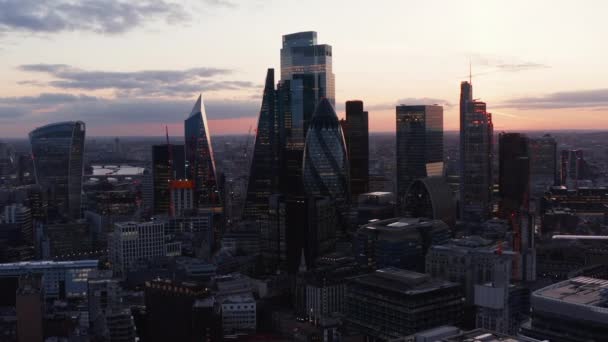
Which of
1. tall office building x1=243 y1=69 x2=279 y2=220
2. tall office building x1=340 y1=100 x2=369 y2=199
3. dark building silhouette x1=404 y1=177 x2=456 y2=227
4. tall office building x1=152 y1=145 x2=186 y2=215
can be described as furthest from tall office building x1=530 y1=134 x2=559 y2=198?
tall office building x1=152 y1=145 x2=186 y2=215

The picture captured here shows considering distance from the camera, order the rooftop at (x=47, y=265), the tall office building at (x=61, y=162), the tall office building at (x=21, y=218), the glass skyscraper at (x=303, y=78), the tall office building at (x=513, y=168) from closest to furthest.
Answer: the rooftop at (x=47, y=265)
the tall office building at (x=21, y=218)
the tall office building at (x=513, y=168)
the tall office building at (x=61, y=162)
the glass skyscraper at (x=303, y=78)

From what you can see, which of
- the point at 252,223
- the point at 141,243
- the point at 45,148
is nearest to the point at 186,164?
the point at 45,148

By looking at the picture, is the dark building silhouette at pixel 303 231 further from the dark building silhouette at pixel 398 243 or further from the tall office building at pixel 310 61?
the tall office building at pixel 310 61

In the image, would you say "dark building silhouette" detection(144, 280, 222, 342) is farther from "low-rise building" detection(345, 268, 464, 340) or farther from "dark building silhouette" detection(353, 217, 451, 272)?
"dark building silhouette" detection(353, 217, 451, 272)

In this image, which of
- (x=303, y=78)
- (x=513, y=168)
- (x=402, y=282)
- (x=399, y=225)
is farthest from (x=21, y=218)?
(x=513, y=168)

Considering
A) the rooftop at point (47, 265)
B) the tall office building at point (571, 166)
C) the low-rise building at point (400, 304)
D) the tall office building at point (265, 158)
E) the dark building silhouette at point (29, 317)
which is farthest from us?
the tall office building at point (571, 166)

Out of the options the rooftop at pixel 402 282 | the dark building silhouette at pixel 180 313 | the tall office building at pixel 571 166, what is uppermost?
the tall office building at pixel 571 166

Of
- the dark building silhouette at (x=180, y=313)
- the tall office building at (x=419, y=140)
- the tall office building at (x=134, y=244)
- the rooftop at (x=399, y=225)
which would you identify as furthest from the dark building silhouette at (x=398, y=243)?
the tall office building at (x=419, y=140)
